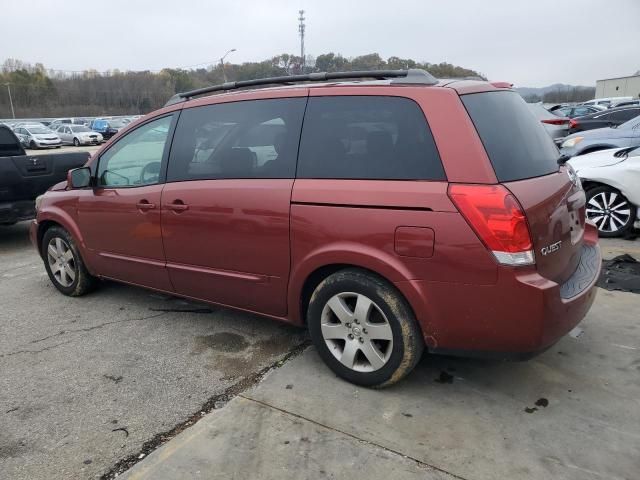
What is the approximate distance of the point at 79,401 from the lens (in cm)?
309

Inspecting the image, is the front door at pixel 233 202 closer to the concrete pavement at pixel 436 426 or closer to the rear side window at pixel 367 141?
the rear side window at pixel 367 141

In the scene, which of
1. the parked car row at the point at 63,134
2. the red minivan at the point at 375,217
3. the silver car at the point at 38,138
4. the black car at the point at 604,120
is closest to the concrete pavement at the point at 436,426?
the red minivan at the point at 375,217

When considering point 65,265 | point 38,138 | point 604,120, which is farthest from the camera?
point 38,138

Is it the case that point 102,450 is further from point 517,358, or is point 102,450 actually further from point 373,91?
point 373,91

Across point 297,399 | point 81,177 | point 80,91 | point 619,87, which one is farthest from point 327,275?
point 80,91

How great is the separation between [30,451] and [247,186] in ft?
6.19

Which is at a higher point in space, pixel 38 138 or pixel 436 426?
pixel 436 426

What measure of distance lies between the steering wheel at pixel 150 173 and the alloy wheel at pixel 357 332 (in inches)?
70.3

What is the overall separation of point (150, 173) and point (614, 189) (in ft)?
18.1

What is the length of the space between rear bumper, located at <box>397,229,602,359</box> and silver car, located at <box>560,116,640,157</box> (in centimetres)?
667

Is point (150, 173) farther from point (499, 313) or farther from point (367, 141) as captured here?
point (499, 313)

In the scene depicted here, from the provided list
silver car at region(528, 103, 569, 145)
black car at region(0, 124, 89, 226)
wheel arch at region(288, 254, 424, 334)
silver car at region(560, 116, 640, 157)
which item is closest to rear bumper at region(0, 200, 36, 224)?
black car at region(0, 124, 89, 226)

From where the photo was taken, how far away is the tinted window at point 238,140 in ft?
10.9

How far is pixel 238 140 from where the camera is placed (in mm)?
3584
